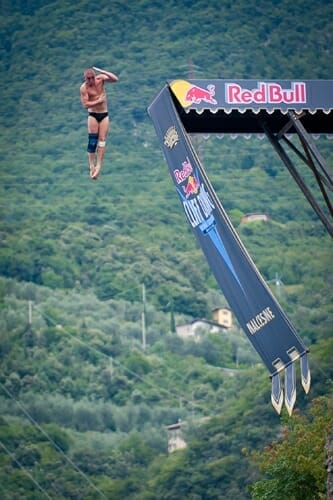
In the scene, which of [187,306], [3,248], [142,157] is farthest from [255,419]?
[142,157]

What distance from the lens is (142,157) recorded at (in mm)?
176250

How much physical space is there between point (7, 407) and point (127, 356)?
13.4 meters

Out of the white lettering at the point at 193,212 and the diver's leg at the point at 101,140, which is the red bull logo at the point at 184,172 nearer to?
the white lettering at the point at 193,212

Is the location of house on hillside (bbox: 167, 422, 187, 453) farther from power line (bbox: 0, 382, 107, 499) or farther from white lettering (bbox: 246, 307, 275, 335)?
white lettering (bbox: 246, 307, 275, 335)

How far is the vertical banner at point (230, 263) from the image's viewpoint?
1758 cm

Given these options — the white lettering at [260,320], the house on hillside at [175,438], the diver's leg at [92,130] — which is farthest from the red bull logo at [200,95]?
the house on hillside at [175,438]

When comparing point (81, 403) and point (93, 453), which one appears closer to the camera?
point (93, 453)

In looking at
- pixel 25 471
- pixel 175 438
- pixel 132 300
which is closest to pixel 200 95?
pixel 25 471

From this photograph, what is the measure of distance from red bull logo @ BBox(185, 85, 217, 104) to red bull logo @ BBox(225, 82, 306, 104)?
0.17 metres

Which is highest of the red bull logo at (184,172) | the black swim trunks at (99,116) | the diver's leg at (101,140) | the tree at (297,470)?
the black swim trunks at (99,116)

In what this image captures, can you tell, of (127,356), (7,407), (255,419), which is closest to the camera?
(255,419)

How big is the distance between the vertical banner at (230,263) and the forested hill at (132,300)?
164ft

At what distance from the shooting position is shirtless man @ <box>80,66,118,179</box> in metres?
19.7

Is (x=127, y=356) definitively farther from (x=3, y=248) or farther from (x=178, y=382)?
(x=3, y=248)
